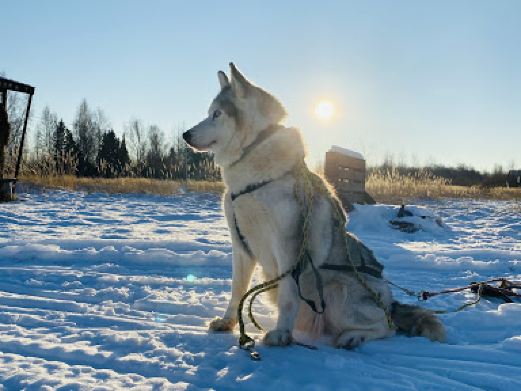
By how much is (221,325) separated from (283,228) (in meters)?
0.84

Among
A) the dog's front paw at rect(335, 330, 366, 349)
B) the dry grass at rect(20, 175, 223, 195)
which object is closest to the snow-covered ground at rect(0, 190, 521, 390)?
the dog's front paw at rect(335, 330, 366, 349)

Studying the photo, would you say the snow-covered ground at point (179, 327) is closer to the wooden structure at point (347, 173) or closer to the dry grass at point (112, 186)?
the wooden structure at point (347, 173)

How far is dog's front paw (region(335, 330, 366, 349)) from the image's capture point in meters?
2.86

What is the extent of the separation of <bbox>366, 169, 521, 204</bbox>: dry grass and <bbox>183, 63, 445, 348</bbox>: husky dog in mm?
11600

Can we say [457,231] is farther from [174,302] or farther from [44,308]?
[44,308]

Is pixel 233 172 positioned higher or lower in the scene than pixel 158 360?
higher

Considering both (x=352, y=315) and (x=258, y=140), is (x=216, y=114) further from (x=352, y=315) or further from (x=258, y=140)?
(x=352, y=315)

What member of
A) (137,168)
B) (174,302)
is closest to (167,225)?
(174,302)

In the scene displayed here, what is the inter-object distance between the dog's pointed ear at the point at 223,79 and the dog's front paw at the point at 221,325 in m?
1.55

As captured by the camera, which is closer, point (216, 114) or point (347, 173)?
point (216, 114)

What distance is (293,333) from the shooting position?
310 cm

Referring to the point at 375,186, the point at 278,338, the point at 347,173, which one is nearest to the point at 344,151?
the point at 347,173

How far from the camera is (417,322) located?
310cm

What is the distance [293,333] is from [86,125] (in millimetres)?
53843
